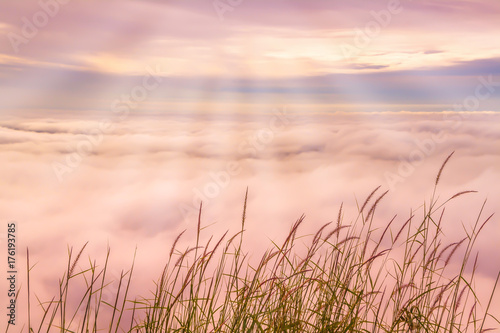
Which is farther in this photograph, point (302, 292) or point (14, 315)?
point (14, 315)

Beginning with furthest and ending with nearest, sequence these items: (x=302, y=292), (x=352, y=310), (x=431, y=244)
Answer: (x=431, y=244)
(x=302, y=292)
(x=352, y=310)

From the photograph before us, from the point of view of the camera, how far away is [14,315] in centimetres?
366

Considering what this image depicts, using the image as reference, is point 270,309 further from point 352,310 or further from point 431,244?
point 431,244

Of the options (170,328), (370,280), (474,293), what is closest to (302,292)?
(370,280)

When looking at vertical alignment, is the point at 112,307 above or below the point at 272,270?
below

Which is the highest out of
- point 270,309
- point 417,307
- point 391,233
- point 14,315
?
point 391,233

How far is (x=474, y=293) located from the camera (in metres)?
3.38

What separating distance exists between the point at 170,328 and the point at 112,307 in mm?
402

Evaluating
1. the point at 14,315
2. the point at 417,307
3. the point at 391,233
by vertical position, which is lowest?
the point at 14,315

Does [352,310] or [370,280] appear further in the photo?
[370,280]

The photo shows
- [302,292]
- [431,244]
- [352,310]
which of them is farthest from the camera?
[431,244]

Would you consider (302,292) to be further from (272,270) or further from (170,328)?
(170,328)

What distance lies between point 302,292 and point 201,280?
2.32 ft

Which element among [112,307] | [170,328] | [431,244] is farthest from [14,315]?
[431,244]
